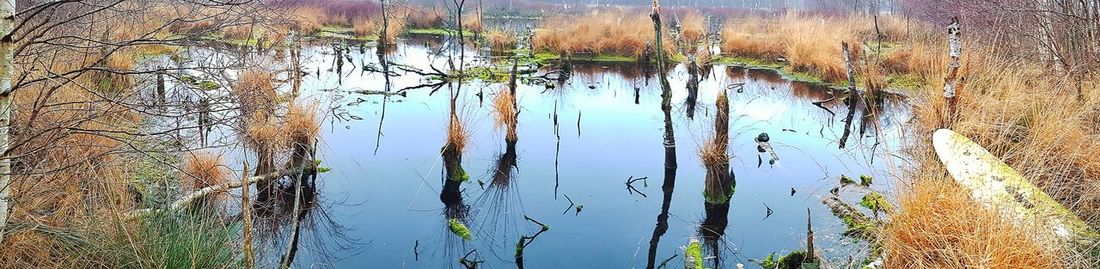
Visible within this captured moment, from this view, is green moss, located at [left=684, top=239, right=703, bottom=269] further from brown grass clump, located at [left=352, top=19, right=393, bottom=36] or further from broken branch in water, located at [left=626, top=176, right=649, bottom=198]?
brown grass clump, located at [left=352, top=19, right=393, bottom=36]

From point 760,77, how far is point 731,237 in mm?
8057

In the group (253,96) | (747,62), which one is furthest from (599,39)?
(253,96)

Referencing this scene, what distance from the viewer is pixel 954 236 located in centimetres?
318

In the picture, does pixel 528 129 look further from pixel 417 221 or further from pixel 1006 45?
pixel 1006 45

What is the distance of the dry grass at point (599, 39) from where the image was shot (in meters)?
14.8

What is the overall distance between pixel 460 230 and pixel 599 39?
34.5 feet

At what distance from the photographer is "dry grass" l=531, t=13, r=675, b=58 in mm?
14758

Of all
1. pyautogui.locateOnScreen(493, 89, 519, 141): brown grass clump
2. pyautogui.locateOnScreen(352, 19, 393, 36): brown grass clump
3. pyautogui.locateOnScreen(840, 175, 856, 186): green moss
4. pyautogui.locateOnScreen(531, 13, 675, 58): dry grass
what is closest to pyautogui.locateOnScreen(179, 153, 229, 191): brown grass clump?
pyautogui.locateOnScreen(493, 89, 519, 141): brown grass clump

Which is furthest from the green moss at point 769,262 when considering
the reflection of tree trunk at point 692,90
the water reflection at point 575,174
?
the reflection of tree trunk at point 692,90

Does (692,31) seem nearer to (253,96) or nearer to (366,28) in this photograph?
(366,28)

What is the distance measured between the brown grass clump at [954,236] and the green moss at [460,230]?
2174 millimetres

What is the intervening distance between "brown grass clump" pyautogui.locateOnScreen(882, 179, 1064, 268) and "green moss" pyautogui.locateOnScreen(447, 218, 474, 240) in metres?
2.17

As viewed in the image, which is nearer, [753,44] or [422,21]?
[753,44]

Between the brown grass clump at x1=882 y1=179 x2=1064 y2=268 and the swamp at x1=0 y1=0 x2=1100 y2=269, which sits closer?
the brown grass clump at x1=882 y1=179 x2=1064 y2=268
